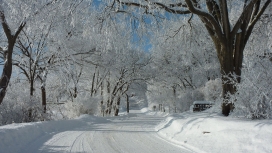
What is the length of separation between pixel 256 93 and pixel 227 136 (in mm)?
1207

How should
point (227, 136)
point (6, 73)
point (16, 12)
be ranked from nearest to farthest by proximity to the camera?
point (227, 136), point (16, 12), point (6, 73)

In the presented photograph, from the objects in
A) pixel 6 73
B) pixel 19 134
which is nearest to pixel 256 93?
pixel 19 134

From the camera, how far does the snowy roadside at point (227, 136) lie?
15.4 ft

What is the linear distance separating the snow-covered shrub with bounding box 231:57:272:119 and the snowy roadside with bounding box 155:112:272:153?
0.35 m

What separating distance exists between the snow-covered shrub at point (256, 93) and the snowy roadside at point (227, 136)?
0.35 m

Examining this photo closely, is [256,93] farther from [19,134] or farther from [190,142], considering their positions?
[19,134]

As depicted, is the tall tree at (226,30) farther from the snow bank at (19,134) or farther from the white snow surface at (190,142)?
the snow bank at (19,134)

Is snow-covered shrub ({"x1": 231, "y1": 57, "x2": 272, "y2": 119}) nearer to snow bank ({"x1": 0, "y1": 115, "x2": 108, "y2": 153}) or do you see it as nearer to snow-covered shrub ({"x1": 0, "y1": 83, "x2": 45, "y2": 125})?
snow bank ({"x1": 0, "y1": 115, "x2": 108, "y2": 153})

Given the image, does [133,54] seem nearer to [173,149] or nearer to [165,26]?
[165,26]

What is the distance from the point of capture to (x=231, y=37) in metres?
8.37

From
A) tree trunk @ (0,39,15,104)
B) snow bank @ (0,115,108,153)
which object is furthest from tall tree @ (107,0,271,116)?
snow bank @ (0,115,108,153)

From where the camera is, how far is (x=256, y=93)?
18.2 ft

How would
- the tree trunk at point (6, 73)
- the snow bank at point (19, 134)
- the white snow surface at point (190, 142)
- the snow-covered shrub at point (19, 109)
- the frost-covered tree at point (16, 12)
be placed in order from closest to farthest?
1. the white snow surface at point (190, 142)
2. the snow bank at point (19, 134)
3. the frost-covered tree at point (16, 12)
4. the tree trunk at point (6, 73)
5. the snow-covered shrub at point (19, 109)

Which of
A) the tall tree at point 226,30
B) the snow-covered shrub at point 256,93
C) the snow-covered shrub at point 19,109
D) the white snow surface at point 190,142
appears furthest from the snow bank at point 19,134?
the snow-covered shrub at point 256,93
